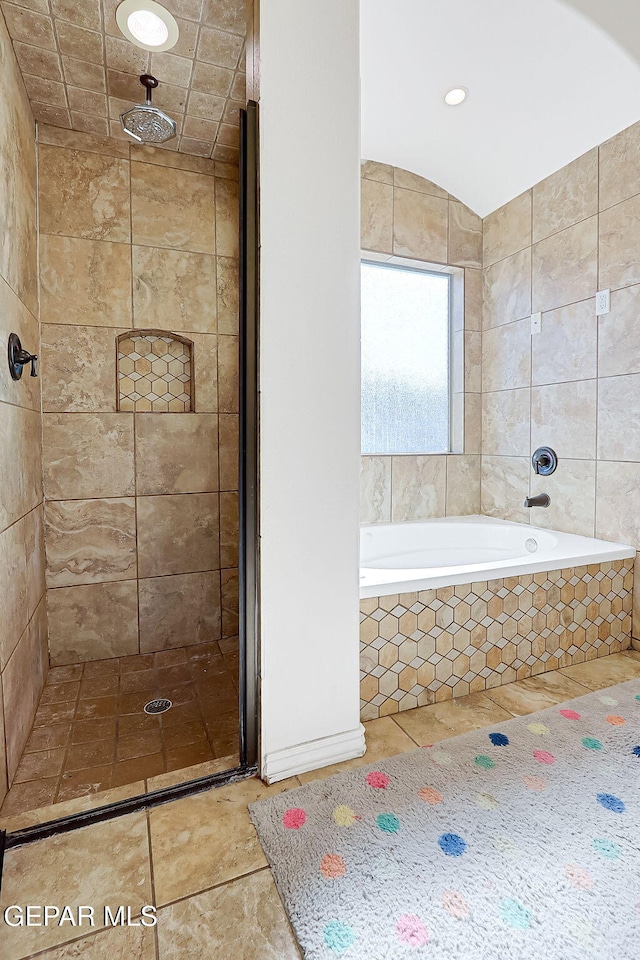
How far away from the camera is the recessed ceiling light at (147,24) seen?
1569 mm

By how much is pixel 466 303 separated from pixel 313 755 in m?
2.68

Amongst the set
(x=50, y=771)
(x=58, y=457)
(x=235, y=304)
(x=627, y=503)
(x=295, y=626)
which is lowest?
(x=50, y=771)

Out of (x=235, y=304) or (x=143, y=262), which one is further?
(x=235, y=304)

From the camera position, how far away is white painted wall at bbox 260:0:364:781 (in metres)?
1.29

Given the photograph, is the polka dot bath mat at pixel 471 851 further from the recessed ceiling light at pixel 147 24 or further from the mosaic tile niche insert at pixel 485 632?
the recessed ceiling light at pixel 147 24

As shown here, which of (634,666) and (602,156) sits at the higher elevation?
(602,156)

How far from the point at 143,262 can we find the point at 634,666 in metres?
2.87

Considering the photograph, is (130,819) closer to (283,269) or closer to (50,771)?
(50,771)

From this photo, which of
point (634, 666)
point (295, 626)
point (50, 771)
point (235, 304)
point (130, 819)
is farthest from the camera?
point (235, 304)

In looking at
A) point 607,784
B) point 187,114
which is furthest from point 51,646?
point 187,114

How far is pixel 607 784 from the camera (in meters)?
1.31

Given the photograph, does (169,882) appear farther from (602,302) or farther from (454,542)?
(602,302)

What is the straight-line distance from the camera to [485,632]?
1.84 meters

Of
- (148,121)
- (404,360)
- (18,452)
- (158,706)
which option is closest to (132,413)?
(18,452)
